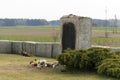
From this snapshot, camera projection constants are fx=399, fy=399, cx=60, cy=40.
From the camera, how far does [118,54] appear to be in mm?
14320

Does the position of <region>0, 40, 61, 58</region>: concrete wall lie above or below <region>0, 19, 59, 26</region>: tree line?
below

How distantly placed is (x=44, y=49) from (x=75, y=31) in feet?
16.0

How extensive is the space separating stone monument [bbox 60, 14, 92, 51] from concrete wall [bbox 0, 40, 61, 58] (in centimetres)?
345

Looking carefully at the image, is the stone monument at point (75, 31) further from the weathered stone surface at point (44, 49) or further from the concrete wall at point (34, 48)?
the weathered stone surface at point (44, 49)

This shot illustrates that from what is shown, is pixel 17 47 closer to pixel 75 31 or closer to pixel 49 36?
pixel 75 31

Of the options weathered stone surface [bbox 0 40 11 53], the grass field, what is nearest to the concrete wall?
weathered stone surface [bbox 0 40 11 53]

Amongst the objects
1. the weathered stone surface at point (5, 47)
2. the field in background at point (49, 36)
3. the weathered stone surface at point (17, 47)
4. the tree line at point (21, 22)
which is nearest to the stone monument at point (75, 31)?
the weathered stone surface at point (17, 47)

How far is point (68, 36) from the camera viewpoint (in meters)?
15.5

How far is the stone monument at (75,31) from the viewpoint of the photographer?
15.1 meters

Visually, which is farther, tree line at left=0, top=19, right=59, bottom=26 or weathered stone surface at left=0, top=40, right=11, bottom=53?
tree line at left=0, top=19, right=59, bottom=26

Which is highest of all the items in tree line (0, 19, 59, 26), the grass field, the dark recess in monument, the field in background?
tree line (0, 19, 59, 26)

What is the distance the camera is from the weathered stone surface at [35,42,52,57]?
19688 millimetres

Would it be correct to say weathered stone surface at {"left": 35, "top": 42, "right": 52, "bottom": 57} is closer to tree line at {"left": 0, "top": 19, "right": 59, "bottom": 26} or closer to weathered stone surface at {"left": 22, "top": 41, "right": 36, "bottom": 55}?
weathered stone surface at {"left": 22, "top": 41, "right": 36, "bottom": 55}

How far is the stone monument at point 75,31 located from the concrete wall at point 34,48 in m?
3.45
